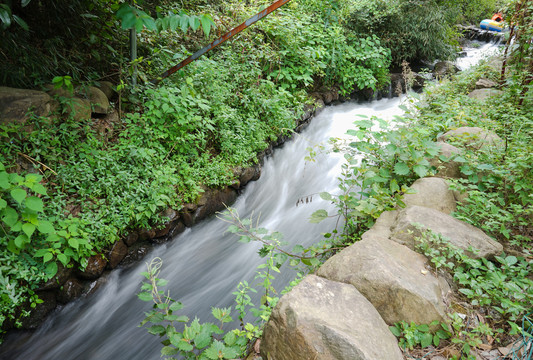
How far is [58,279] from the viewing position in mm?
2971

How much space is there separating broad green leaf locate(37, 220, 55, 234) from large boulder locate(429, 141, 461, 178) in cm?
381

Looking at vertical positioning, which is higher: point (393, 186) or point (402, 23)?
point (402, 23)

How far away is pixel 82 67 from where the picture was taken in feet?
12.9

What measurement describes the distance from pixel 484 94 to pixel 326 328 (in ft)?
17.7

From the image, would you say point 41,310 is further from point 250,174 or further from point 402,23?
point 402,23

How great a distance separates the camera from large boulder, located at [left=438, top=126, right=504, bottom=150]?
315cm

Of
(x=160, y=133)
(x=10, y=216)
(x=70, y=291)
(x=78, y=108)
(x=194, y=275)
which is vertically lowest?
(x=194, y=275)

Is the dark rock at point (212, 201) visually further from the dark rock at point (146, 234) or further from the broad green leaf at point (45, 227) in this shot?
the broad green leaf at point (45, 227)

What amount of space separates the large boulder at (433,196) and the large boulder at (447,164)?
244 millimetres

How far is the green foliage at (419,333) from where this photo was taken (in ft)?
5.64

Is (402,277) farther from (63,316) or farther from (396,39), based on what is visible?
(396,39)

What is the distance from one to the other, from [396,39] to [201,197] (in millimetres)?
7468

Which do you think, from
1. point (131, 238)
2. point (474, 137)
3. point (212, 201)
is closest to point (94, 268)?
point (131, 238)

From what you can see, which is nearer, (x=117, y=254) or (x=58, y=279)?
(x=58, y=279)
